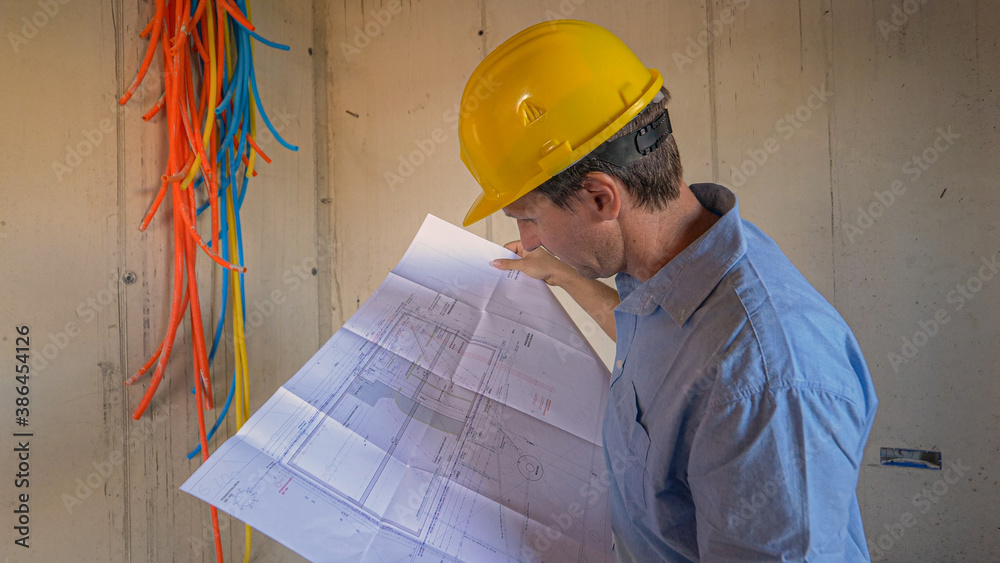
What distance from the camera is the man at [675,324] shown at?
0.57 m

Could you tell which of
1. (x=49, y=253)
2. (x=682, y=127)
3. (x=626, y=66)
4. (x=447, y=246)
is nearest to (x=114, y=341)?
(x=49, y=253)

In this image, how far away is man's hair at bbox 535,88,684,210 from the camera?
29.9 inches

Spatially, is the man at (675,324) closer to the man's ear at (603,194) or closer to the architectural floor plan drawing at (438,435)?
the man's ear at (603,194)

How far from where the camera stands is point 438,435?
0.88m

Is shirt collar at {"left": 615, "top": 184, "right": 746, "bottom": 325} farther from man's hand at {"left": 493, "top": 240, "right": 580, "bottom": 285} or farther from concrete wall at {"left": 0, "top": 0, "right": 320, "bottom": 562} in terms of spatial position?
concrete wall at {"left": 0, "top": 0, "right": 320, "bottom": 562}

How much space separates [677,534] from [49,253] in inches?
43.1

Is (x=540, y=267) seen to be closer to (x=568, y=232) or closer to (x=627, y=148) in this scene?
(x=568, y=232)

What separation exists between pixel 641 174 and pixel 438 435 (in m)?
0.53

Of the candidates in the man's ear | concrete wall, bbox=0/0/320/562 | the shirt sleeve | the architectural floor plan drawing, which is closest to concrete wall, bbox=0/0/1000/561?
concrete wall, bbox=0/0/320/562

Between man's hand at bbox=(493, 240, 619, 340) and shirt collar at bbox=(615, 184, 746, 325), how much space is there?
311 mm

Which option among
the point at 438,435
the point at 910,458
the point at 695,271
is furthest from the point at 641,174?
the point at 910,458

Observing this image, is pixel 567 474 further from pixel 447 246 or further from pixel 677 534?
pixel 447 246

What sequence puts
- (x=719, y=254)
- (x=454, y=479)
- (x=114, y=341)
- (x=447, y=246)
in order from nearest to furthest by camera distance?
(x=719, y=254)
(x=454, y=479)
(x=114, y=341)
(x=447, y=246)

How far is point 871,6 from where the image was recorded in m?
1.32
